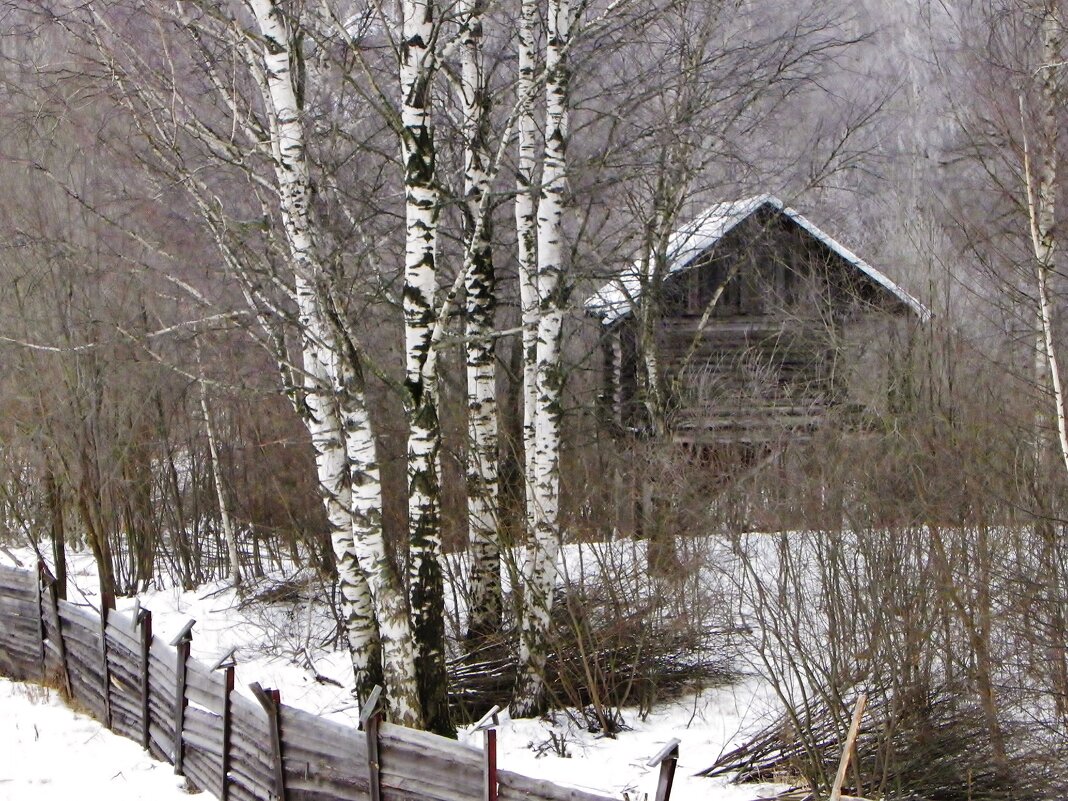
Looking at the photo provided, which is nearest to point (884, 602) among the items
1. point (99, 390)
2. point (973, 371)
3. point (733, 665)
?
point (733, 665)

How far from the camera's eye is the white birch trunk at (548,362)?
872 centimetres

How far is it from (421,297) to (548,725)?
3.67 metres

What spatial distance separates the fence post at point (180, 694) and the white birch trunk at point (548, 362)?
2671mm

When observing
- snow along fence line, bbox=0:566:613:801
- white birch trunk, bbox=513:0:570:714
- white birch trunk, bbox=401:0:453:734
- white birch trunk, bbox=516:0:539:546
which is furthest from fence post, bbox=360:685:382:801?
white birch trunk, bbox=516:0:539:546

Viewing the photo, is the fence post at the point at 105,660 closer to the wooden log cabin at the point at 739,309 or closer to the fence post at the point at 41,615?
the fence post at the point at 41,615

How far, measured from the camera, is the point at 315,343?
8.24 metres

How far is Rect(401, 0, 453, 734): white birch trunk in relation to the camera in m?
7.83

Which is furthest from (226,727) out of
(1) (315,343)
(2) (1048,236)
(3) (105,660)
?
(2) (1048,236)

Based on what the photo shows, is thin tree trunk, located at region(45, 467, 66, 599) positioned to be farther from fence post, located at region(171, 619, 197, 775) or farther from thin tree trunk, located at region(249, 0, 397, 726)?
thin tree trunk, located at region(249, 0, 397, 726)

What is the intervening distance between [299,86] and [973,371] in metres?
6.60

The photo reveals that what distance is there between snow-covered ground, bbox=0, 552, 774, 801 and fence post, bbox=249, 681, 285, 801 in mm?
1596

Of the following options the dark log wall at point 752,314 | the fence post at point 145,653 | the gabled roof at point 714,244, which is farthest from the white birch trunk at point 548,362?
the dark log wall at point 752,314

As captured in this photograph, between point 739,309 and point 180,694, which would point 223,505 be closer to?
point 180,694

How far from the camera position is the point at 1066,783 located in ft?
21.9
